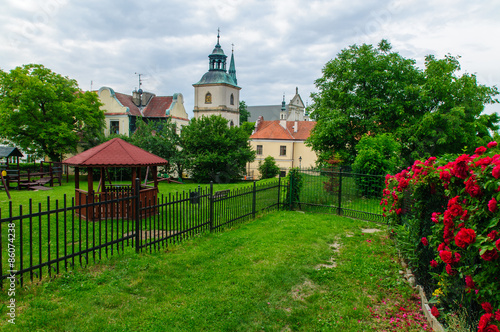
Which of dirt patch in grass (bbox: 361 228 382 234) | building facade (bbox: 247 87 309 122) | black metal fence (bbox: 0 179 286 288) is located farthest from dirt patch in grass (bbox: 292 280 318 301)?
building facade (bbox: 247 87 309 122)

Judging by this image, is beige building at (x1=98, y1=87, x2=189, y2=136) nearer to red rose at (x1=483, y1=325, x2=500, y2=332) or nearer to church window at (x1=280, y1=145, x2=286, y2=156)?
church window at (x1=280, y1=145, x2=286, y2=156)

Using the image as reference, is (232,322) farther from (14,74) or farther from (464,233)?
(14,74)

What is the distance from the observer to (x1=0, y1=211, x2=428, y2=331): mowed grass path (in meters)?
4.21

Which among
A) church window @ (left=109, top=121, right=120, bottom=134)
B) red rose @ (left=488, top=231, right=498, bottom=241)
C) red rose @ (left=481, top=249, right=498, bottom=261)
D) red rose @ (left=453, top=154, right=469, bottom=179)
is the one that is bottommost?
red rose @ (left=481, top=249, right=498, bottom=261)

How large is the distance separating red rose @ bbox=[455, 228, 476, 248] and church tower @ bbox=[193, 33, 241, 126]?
4917cm

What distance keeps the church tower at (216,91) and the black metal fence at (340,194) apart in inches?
Answer: 1574

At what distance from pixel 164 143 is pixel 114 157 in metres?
18.9

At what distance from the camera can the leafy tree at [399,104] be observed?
22.6 metres

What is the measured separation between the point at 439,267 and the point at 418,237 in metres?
0.67

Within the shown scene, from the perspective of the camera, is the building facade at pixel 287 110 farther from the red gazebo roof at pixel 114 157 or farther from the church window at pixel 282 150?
the red gazebo roof at pixel 114 157

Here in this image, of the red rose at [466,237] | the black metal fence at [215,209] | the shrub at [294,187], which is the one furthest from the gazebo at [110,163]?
the red rose at [466,237]

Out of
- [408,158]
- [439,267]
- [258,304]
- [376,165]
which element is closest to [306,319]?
[258,304]

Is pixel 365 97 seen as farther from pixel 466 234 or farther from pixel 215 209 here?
pixel 466 234

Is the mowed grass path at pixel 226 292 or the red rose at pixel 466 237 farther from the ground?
the red rose at pixel 466 237
